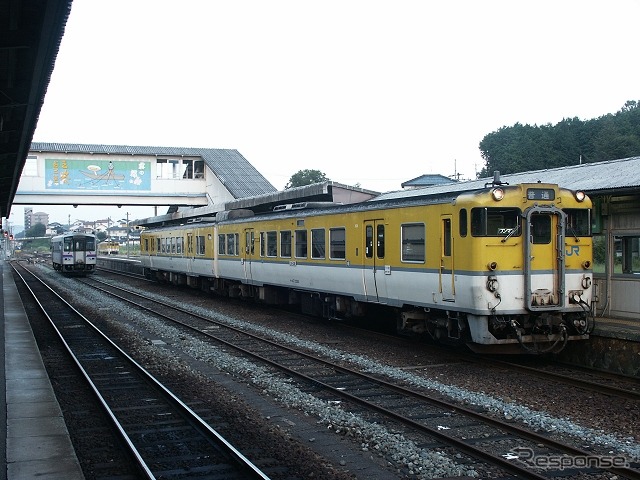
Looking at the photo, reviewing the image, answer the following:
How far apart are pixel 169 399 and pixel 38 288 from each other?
25789 millimetres

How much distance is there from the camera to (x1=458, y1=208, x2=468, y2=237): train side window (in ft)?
34.9

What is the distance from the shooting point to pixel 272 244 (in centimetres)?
1855

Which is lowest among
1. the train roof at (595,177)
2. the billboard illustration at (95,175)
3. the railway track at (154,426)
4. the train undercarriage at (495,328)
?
the railway track at (154,426)

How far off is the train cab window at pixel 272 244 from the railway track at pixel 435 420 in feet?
18.1

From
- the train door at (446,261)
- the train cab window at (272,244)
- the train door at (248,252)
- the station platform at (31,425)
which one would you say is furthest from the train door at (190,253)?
the train door at (446,261)

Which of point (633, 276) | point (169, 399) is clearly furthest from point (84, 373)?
point (633, 276)

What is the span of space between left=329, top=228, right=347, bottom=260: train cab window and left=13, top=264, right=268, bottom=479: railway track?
16.1 ft

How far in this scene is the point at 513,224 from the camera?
1073 centimetres

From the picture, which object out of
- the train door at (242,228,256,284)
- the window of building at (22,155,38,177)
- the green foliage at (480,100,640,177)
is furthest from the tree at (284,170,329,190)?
the train door at (242,228,256,284)

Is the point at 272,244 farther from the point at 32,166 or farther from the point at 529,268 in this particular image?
the point at 32,166

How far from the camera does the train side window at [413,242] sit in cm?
1180

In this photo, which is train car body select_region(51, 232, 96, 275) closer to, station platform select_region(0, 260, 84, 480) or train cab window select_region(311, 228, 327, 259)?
train cab window select_region(311, 228, 327, 259)

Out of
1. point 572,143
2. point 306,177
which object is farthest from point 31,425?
point 306,177

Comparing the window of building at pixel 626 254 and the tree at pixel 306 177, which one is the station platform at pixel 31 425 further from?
the tree at pixel 306 177
